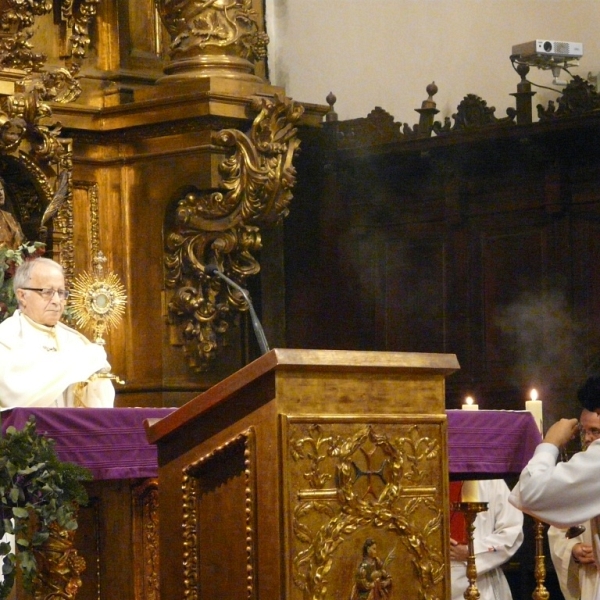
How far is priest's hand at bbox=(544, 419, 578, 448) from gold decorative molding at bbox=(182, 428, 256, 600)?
1360 millimetres

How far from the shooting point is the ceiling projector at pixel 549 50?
8.84 m

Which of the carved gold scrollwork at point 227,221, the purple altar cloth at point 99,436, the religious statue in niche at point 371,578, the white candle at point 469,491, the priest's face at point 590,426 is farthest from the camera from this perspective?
the carved gold scrollwork at point 227,221

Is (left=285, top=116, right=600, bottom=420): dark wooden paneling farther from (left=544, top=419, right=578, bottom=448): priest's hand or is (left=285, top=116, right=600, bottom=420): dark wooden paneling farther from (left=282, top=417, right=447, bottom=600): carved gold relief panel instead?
(left=282, top=417, right=447, bottom=600): carved gold relief panel

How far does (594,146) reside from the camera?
8.65 meters

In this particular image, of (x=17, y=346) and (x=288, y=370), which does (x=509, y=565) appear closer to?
(x=17, y=346)

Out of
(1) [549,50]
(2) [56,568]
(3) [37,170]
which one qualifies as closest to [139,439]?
(2) [56,568]

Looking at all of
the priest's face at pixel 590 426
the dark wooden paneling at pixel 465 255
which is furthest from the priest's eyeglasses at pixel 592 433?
the dark wooden paneling at pixel 465 255

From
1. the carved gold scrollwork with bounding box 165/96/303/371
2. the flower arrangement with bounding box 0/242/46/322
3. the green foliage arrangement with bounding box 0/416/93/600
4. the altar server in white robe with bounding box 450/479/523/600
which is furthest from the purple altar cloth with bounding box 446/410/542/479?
the carved gold scrollwork with bounding box 165/96/303/371

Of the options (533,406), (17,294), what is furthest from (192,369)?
(533,406)

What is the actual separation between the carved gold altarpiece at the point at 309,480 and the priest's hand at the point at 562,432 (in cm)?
75

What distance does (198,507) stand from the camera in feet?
A: 13.6

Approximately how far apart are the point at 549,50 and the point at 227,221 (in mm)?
2232

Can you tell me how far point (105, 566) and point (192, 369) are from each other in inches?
89.1

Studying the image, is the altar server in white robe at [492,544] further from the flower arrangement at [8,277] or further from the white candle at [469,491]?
the flower arrangement at [8,277]
